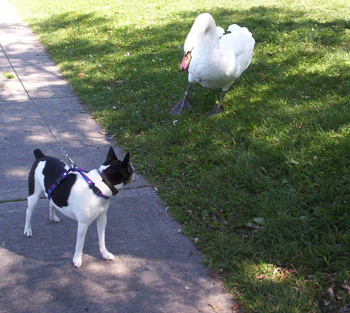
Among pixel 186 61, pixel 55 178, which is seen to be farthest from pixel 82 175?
pixel 186 61

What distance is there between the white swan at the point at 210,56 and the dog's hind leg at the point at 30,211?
2732 millimetres

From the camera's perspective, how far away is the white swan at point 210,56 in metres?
5.61

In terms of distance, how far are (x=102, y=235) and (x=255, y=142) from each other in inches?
92.0

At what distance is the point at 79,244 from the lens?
3385 mm

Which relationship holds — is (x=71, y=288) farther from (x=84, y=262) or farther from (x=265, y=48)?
(x=265, y=48)

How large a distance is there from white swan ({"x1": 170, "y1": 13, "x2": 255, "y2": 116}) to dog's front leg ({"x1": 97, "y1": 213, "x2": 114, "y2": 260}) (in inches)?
108

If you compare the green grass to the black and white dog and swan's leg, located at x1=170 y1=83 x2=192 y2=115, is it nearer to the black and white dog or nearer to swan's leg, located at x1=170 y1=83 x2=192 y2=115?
swan's leg, located at x1=170 y1=83 x2=192 y2=115

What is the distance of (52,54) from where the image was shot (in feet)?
30.6

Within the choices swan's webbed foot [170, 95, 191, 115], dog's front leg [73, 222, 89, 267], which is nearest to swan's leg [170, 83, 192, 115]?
swan's webbed foot [170, 95, 191, 115]

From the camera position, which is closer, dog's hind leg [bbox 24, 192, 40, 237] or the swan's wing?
dog's hind leg [bbox 24, 192, 40, 237]

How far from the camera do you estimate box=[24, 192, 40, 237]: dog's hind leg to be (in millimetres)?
3639

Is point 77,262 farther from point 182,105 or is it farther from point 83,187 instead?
point 182,105

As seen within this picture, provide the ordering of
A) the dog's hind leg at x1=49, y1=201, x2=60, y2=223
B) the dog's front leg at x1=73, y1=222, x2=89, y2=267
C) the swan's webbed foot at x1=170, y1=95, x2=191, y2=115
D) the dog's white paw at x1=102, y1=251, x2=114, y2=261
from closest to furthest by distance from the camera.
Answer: the dog's front leg at x1=73, y1=222, x2=89, y2=267
the dog's white paw at x1=102, y1=251, x2=114, y2=261
the dog's hind leg at x1=49, y1=201, x2=60, y2=223
the swan's webbed foot at x1=170, y1=95, x2=191, y2=115

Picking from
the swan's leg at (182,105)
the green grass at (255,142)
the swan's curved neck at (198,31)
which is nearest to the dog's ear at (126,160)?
the green grass at (255,142)
